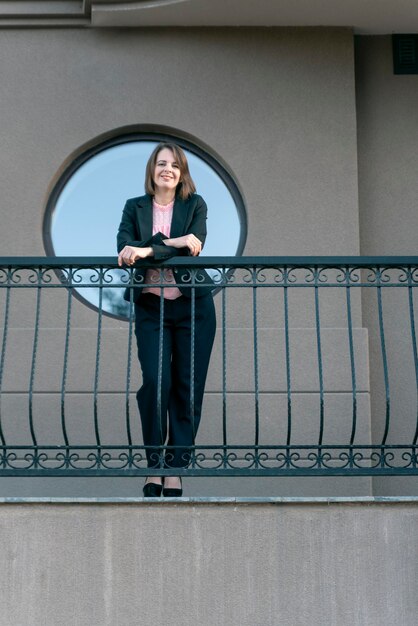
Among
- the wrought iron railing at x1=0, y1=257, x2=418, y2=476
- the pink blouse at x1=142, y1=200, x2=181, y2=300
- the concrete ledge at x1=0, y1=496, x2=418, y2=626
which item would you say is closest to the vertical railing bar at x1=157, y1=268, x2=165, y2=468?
the pink blouse at x1=142, y1=200, x2=181, y2=300

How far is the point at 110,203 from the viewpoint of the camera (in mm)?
7699

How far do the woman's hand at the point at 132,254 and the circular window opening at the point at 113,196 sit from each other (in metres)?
2.10

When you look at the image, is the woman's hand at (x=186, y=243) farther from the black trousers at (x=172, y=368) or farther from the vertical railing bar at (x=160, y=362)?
the black trousers at (x=172, y=368)

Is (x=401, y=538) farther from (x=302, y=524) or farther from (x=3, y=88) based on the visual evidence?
(x=3, y=88)

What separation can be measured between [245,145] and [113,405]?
1.96 meters

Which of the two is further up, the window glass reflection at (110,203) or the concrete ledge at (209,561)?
the window glass reflection at (110,203)

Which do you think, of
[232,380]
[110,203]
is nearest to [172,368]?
[232,380]

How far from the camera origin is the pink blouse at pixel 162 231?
5680 mm

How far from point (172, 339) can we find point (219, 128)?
7.88ft

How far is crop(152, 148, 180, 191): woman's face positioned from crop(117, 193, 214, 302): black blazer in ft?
0.33

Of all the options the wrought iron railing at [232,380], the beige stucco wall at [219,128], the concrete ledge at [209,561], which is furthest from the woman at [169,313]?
the beige stucco wall at [219,128]

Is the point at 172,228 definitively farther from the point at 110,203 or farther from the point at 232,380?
the point at 110,203

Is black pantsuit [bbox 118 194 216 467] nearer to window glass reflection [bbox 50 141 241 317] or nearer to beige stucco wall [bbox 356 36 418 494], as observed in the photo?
window glass reflection [bbox 50 141 241 317]

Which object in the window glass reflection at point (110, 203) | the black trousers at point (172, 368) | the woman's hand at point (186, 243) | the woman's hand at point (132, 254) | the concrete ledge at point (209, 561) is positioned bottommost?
the concrete ledge at point (209, 561)
